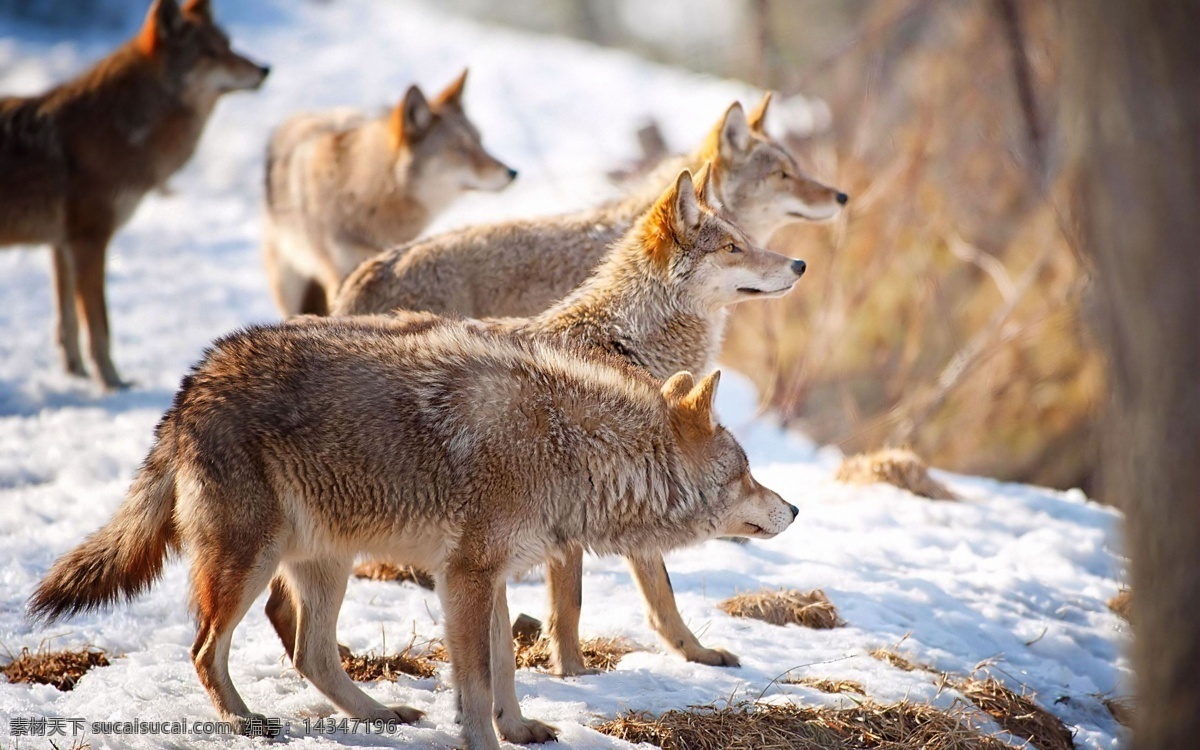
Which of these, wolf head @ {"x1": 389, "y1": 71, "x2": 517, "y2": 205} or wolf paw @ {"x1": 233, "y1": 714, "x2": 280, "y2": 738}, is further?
wolf head @ {"x1": 389, "y1": 71, "x2": 517, "y2": 205}

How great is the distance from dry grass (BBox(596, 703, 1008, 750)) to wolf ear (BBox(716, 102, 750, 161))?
407 centimetres

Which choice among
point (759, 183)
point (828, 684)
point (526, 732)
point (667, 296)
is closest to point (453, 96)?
point (759, 183)

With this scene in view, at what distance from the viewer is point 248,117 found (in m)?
16.0

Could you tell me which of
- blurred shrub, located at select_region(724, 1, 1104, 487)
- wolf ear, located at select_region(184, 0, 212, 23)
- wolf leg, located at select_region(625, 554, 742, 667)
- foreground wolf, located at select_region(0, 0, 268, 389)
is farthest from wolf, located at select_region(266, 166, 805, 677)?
blurred shrub, located at select_region(724, 1, 1104, 487)

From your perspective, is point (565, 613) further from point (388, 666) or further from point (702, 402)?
point (702, 402)

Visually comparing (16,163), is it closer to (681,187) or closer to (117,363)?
(117,363)

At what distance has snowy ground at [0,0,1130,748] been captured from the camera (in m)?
4.52

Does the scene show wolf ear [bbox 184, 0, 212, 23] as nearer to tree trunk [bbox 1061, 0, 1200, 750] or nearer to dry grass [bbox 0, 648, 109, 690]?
dry grass [bbox 0, 648, 109, 690]

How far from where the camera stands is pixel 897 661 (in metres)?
5.20

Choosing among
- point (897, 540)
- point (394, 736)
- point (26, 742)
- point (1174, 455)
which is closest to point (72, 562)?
point (26, 742)

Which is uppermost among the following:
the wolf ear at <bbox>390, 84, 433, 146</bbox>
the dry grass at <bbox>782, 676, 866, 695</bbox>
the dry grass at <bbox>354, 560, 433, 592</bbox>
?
the wolf ear at <bbox>390, 84, 433, 146</bbox>

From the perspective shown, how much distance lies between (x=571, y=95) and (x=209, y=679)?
47.4 ft

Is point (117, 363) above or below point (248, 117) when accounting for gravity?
below

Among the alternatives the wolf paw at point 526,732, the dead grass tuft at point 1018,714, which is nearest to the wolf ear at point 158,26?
the wolf paw at point 526,732
